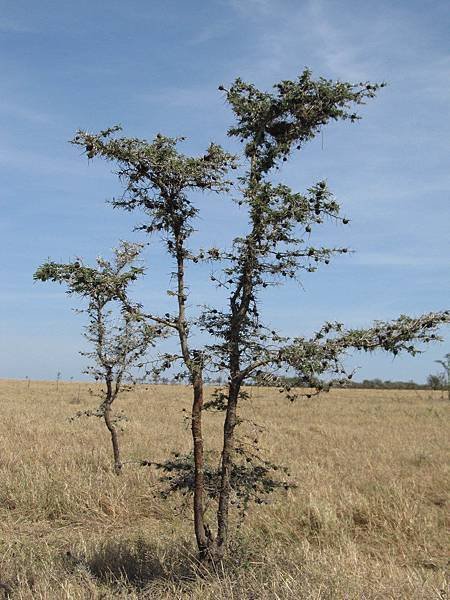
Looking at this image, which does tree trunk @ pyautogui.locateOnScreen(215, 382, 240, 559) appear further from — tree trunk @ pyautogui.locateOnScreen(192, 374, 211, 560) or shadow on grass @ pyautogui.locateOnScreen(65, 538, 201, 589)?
shadow on grass @ pyautogui.locateOnScreen(65, 538, 201, 589)

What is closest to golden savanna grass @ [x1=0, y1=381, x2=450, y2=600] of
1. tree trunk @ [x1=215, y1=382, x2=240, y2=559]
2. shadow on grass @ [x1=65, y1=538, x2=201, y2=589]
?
shadow on grass @ [x1=65, y1=538, x2=201, y2=589]

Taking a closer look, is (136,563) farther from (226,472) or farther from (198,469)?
(226,472)

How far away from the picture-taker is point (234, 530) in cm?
751

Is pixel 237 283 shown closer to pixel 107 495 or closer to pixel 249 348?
pixel 249 348

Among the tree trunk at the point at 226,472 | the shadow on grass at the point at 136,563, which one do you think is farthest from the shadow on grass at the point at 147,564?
the tree trunk at the point at 226,472

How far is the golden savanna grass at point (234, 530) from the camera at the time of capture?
5016 millimetres

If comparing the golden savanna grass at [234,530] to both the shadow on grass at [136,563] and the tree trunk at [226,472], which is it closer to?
the shadow on grass at [136,563]

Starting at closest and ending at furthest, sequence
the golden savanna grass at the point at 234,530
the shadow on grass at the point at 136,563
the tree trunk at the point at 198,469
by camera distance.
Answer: the golden savanna grass at the point at 234,530
the tree trunk at the point at 198,469
the shadow on grass at the point at 136,563

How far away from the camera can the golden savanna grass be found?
16.5 feet

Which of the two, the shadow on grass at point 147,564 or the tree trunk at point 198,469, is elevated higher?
the tree trunk at point 198,469

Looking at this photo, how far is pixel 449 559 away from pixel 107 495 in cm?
463

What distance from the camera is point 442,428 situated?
22.5 metres

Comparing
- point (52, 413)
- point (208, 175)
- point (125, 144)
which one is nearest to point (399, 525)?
point (208, 175)

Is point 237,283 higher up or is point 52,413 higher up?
point 237,283
